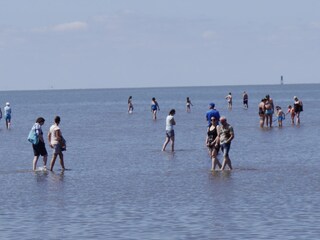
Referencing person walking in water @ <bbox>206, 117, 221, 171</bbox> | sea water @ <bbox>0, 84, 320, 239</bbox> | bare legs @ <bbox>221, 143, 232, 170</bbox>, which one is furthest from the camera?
person walking in water @ <bbox>206, 117, 221, 171</bbox>

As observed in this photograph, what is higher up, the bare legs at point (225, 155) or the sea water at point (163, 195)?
the bare legs at point (225, 155)

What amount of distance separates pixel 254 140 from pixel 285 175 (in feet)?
49.0

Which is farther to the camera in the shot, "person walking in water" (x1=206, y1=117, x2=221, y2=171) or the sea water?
"person walking in water" (x1=206, y1=117, x2=221, y2=171)

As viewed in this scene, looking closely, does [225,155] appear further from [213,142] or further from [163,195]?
[163,195]

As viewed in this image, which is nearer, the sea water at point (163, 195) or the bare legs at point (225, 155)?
the sea water at point (163, 195)

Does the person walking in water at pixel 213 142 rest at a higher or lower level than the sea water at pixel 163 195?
higher

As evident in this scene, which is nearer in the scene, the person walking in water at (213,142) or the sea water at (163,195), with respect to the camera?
the sea water at (163,195)

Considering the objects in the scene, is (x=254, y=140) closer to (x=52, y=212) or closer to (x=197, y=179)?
(x=197, y=179)

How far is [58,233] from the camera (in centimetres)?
1653

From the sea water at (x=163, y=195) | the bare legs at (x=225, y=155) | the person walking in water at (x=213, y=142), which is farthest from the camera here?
the person walking in water at (x=213, y=142)

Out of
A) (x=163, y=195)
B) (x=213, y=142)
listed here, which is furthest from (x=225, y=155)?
(x=163, y=195)

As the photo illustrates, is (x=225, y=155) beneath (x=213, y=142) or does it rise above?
beneath

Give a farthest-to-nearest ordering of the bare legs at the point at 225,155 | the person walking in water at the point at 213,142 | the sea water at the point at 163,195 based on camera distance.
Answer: the person walking in water at the point at 213,142
the bare legs at the point at 225,155
the sea water at the point at 163,195

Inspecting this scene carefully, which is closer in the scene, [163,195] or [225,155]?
[163,195]
